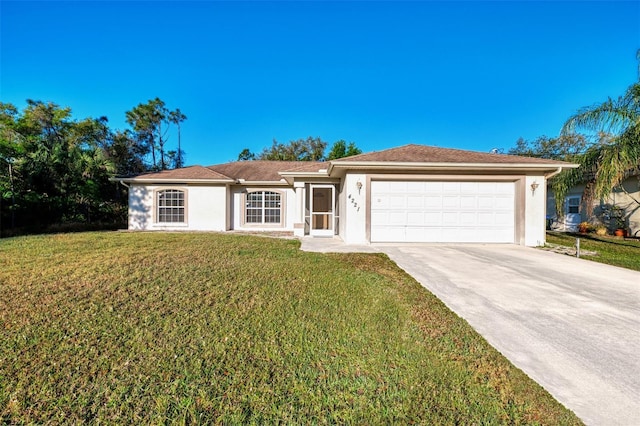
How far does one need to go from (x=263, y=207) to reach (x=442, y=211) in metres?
8.26

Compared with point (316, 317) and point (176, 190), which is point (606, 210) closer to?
point (316, 317)

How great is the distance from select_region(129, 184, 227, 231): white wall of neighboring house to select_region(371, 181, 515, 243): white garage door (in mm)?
7568

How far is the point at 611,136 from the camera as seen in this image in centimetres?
887

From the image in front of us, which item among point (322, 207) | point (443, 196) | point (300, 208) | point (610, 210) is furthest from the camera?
point (610, 210)

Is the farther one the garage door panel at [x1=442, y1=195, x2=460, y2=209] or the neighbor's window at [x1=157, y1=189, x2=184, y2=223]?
the neighbor's window at [x1=157, y1=189, x2=184, y2=223]

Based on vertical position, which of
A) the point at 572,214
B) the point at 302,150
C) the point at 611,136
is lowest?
the point at 572,214

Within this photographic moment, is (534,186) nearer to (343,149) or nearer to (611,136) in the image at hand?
(611,136)

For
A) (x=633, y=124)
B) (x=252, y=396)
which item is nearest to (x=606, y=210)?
(x=633, y=124)

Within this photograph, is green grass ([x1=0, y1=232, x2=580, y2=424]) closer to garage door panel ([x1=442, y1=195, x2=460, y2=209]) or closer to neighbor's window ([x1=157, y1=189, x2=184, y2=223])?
garage door panel ([x1=442, y1=195, x2=460, y2=209])

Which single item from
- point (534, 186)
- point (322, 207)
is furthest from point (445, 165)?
point (322, 207)

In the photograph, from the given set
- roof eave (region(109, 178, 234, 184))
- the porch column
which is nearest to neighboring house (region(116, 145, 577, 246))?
the porch column

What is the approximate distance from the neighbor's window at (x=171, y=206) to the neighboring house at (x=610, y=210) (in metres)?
18.6

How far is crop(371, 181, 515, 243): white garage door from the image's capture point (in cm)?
937

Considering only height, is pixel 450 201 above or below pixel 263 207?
above
